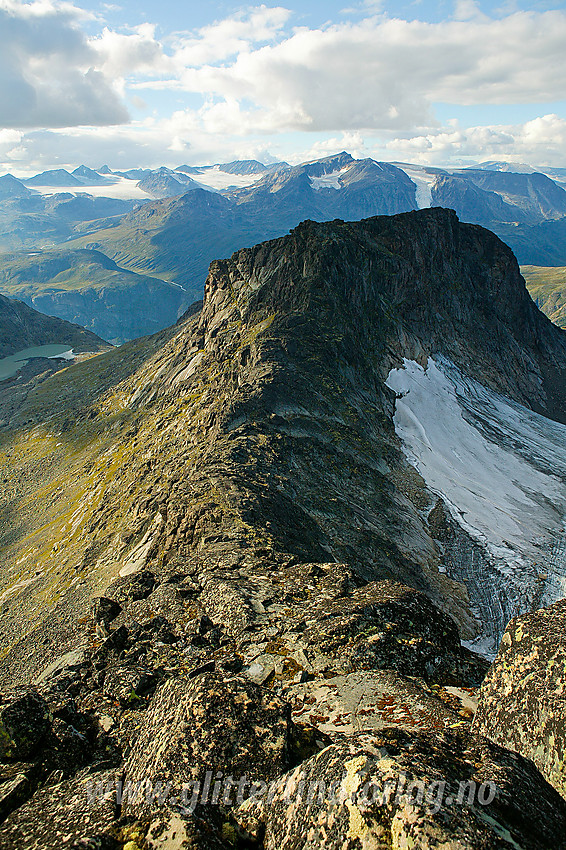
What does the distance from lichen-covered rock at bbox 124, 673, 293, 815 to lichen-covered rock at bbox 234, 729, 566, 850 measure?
94 centimetres

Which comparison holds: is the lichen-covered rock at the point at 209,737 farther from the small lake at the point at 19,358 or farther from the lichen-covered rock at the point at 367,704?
the small lake at the point at 19,358

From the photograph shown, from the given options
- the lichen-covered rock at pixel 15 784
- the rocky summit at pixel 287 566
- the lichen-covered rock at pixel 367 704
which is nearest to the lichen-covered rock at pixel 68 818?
the rocky summit at pixel 287 566

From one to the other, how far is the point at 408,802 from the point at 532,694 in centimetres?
445

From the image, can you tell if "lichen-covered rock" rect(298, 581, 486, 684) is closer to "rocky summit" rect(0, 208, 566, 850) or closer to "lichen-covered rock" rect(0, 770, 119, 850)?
"rocky summit" rect(0, 208, 566, 850)

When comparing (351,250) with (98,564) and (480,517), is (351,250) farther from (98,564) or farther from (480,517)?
(98,564)

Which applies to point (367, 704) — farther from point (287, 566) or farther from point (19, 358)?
point (19, 358)

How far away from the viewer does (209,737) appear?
1056 centimetres

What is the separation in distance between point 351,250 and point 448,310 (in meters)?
34.5

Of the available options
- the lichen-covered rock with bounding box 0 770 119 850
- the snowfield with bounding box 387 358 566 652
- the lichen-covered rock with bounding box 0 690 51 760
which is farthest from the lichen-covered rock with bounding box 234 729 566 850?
the snowfield with bounding box 387 358 566 652

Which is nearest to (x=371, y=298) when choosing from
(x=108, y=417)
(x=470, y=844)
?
(x=108, y=417)

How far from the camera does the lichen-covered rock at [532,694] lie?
9461 millimetres

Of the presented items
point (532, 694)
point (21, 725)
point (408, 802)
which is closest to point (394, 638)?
point (532, 694)

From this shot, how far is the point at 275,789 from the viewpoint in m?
9.31

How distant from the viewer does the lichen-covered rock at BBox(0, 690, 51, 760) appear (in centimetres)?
1133
